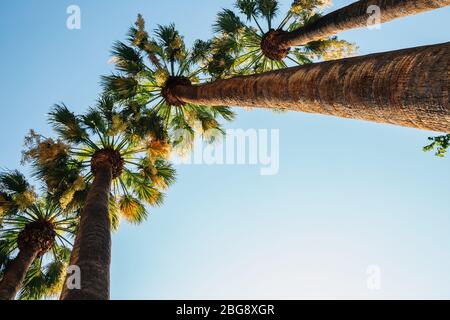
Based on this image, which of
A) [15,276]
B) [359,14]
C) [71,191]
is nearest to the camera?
[359,14]

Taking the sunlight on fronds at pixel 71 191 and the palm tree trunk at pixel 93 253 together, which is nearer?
the palm tree trunk at pixel 93 253

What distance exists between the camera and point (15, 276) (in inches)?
348

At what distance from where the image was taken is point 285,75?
16.3 feet

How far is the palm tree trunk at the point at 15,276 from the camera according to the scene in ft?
28.1

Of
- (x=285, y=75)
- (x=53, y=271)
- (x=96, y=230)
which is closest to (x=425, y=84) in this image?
(x=285, y=75)

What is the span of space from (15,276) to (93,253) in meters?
5.68

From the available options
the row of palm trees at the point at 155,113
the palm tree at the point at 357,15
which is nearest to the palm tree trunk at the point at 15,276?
the row of palm trees at the point at 155,113

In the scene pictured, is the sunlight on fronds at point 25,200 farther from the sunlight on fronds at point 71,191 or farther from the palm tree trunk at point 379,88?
the palm tree trunk at point 379,88

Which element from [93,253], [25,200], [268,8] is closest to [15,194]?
[25,200]

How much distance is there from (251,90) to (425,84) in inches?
156

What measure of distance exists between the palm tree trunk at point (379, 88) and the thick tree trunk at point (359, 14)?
14.6 ft

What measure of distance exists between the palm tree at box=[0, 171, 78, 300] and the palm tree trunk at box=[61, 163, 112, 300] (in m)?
4.77

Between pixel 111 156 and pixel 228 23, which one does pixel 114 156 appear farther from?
pixel 228 23
